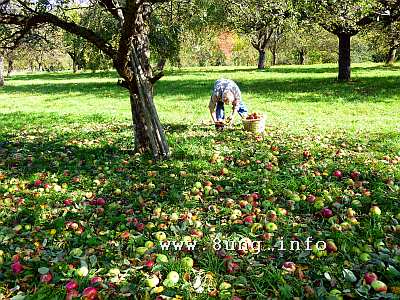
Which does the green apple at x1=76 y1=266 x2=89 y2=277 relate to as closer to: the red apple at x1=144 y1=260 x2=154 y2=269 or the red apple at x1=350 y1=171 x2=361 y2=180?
the red apple at x1=144 y1=260 x2=154 y2=269

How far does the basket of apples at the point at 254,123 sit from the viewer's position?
9.32 metres

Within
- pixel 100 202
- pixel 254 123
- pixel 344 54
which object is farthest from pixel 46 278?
pixel 344 54

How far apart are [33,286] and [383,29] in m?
23.1

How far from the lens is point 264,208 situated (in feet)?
17.2

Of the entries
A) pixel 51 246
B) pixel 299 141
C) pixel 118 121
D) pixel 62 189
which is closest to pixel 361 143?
pixel 299 141

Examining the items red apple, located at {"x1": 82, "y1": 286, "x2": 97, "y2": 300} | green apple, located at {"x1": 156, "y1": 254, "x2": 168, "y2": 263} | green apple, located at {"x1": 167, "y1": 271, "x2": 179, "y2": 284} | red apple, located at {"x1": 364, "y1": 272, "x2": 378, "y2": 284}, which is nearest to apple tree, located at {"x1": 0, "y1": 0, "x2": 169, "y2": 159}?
green apple, located at {"x1": 156, "y1": 254, "x2": 168, "y2": 263}

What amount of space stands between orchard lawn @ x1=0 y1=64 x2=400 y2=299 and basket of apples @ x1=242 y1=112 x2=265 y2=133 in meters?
0.34

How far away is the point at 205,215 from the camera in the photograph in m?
5.13

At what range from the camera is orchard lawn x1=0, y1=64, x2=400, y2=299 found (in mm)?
3666

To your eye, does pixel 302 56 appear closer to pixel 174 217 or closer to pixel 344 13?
pixel 344 13

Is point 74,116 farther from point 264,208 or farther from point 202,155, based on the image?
point 264,208

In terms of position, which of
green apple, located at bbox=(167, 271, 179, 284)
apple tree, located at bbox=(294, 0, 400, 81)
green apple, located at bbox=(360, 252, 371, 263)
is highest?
apple tree, located at bbox=(294, 0, 400, 81)

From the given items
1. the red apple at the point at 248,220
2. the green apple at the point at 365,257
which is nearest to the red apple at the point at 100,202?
the red apple at the point at 248,220

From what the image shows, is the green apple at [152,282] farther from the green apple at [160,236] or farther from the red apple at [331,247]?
the red apple at [331,247]
